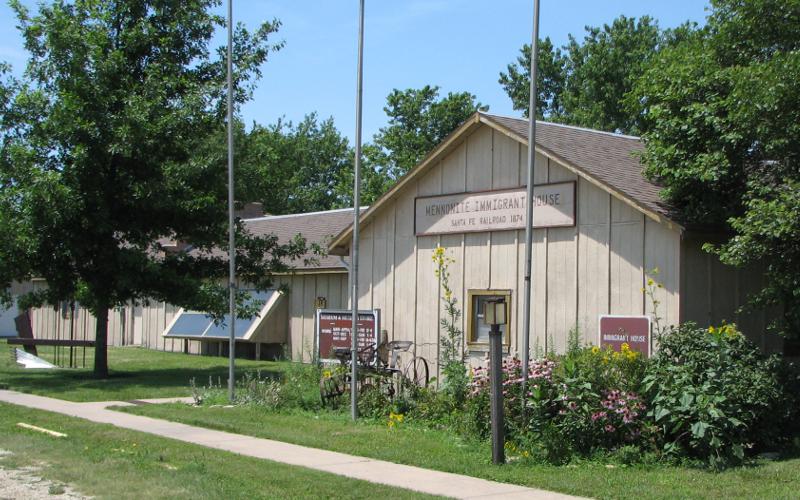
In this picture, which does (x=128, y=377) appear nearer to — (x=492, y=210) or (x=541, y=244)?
(x=492, y=210)

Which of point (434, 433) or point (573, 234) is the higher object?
point (573, 234)

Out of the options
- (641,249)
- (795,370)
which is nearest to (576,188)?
(641,249)

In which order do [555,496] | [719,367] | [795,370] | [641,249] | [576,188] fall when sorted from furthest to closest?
[576,188] → [641,249] → [795,370] → [719,367] → [555,496]

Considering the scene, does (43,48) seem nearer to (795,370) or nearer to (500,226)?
(500,226)

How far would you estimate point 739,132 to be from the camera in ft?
38.9

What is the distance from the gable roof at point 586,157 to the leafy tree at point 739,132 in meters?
0.40

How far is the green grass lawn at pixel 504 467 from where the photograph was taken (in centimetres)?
904

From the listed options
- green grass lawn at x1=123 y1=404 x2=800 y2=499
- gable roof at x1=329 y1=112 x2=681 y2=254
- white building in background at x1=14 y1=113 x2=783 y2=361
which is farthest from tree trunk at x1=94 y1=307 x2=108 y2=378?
green grass lawn at x1=123 y1=404 x2=800 y2=499

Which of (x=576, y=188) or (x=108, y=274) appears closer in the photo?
(x=576, y=188)

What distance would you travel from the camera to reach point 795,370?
1154cm

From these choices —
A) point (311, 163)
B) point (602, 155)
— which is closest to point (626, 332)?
point (602, 155)

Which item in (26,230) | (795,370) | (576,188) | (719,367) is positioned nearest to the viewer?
(719,367)

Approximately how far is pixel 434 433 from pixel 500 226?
447 centimetres

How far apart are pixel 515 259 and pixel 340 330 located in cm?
391
